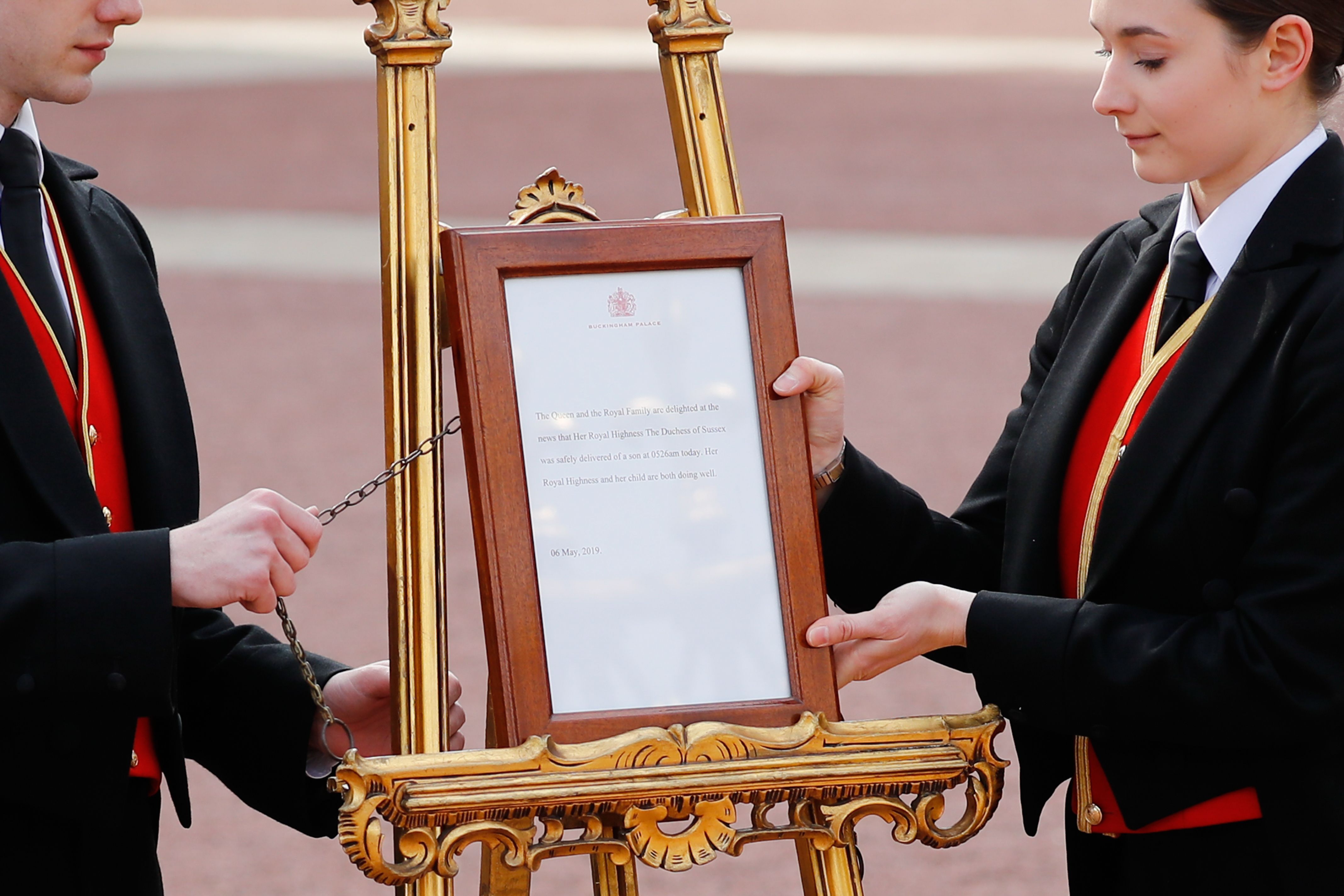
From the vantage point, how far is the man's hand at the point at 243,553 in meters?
2.03

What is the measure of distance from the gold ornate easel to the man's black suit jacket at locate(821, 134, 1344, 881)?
5.5 inches

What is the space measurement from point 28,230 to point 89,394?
21 centimetres

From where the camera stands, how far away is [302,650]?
7.25ft

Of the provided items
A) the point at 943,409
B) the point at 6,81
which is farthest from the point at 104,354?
the point at 943,409

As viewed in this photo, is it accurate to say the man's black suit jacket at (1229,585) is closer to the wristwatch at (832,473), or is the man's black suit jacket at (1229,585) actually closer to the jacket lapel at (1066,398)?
the jacket lapel at (1066,398)

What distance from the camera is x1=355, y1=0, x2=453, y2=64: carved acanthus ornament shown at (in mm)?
2230

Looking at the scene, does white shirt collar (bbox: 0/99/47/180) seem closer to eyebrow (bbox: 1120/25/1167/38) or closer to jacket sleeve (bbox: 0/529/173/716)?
jacket sleeve (bbox: 0/529/173/716)

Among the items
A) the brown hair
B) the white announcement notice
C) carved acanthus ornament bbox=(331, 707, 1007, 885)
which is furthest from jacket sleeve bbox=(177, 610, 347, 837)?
the brown hair

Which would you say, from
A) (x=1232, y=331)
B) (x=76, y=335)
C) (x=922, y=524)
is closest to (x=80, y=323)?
(x=76, y=335)

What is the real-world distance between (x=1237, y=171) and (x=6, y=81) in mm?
1509

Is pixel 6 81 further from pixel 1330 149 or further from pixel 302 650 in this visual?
pixel 1330 149

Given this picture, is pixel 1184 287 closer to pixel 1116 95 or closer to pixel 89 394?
pixel 1116 95

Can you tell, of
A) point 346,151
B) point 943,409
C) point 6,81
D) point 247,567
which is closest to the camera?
point 247,567

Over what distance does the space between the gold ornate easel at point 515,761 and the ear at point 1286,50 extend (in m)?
0.79
